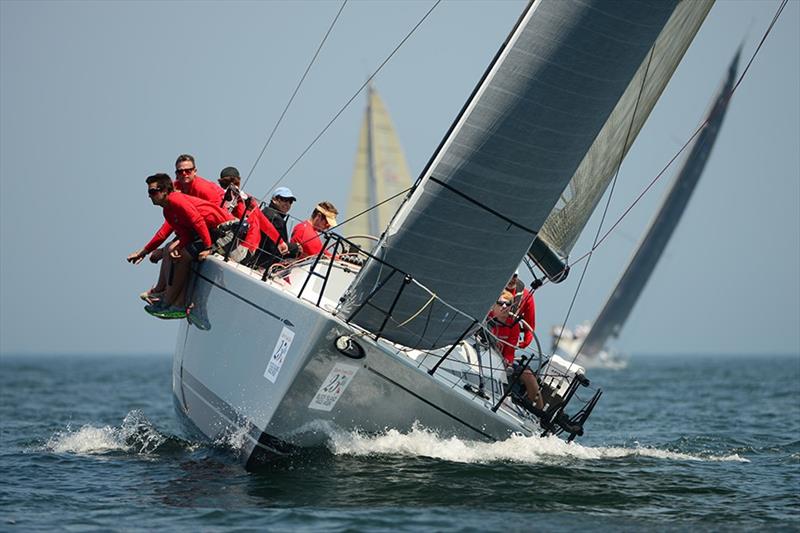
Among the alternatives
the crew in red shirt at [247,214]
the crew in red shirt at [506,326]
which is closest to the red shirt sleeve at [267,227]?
the crew in red shirt at [247,214]

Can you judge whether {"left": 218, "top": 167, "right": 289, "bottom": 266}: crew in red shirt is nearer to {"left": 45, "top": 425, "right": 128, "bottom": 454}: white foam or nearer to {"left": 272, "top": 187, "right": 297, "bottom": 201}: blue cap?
{"left": 272, "top": 187, "right": 297, "bottom": 201}: blue cap

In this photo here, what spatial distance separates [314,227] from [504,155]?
2.94 metres

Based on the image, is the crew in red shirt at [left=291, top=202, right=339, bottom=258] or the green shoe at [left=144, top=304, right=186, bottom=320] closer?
the green shoe at [left=144, top=304, right=186, bottom=320]

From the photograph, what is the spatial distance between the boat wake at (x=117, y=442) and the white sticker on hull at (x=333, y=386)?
9.38 feet

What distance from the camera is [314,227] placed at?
10914 millimetres

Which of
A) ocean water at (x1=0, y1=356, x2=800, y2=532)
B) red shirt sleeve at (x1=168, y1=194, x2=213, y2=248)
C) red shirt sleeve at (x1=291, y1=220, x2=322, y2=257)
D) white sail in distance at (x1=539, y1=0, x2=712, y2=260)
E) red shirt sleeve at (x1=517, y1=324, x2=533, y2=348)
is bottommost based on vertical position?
ocean water at (x1=0, y1=356, x2=800, y2=532)

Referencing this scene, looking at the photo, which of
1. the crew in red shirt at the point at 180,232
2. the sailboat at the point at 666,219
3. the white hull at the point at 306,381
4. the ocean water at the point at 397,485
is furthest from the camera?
the sailboat at the point at 666,219

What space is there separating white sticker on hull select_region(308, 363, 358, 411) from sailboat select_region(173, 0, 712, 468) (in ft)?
0.04

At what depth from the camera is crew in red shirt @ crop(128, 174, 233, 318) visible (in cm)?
941

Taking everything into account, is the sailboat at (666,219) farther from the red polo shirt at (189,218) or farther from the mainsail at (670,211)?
the red polo shirt at (189,218)

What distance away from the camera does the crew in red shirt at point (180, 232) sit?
941cm

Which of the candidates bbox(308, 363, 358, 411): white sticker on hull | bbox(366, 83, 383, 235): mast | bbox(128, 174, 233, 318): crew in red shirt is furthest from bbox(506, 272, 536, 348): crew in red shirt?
bbox(366, 83, 383, 235): mast

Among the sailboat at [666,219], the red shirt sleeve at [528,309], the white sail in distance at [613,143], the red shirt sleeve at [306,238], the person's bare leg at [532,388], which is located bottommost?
the person's bare leg at [532,388]

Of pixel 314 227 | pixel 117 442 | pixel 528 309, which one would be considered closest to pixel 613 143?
pixel 528 309
